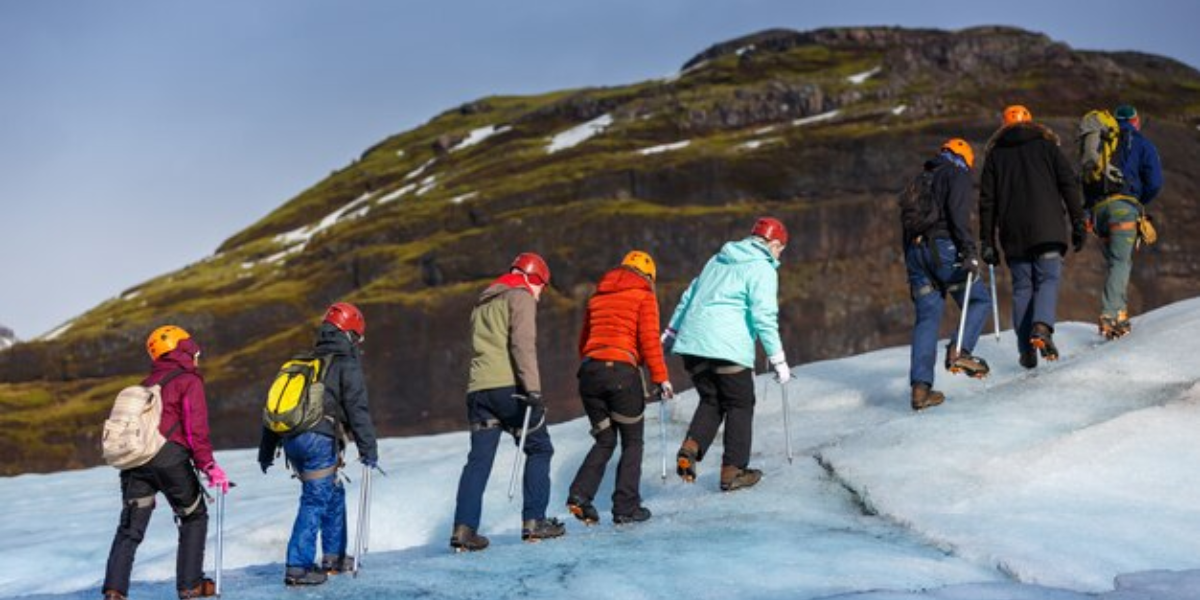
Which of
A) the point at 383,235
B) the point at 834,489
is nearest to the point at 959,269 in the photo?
the point at 834,489

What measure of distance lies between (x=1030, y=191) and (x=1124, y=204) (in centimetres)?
252

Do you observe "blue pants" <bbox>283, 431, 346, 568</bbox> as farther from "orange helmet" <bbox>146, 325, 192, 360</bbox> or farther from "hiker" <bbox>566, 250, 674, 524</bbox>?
"hiker" <bbox>566, 250, 674, 524</bbox>

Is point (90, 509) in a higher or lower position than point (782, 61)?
lower

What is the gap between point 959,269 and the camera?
15.2 m

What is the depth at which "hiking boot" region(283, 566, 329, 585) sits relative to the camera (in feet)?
34.9

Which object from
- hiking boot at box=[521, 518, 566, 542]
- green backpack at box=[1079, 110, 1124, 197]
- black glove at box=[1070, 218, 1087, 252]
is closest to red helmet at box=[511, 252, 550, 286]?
hiking boot at box=[521, 518, 566, 542]

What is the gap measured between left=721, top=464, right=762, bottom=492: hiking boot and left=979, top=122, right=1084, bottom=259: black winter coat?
5105 mm

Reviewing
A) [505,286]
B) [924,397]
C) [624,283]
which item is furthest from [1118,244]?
[505,286]

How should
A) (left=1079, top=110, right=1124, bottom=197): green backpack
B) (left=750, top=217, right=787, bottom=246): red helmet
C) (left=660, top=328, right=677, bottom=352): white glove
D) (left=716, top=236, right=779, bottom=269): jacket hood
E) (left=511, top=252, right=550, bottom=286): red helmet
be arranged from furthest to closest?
(left=1079, top=110, right=1124, bottom=197): green backpack → (left=660, top=328, right=677, bottom=352): white glove → (left=750, top=217, right=787, bottom=246): red helmet → (left=716, top=236, right=779, bottom=269): jacket hood → (left=511, top=252, right=550, bottom=286): red helmet

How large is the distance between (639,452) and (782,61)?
14960 centimetres

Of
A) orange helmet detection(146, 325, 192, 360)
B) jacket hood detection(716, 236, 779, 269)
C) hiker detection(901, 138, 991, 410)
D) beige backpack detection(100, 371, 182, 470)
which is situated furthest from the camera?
hiker detection(901, 138, 991, 410)

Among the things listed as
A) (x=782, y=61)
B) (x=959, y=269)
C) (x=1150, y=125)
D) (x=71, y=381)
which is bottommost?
(x=71, y=381)

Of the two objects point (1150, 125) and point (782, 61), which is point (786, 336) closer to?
point (1150, 125)

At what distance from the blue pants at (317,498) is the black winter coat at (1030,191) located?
9.22 metres
